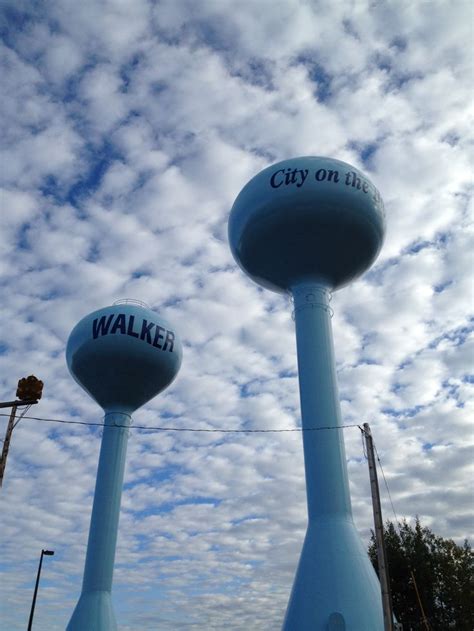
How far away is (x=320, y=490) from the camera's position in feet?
45.2

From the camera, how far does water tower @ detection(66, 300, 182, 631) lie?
1836 centimetres

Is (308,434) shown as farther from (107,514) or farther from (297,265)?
(107,514)

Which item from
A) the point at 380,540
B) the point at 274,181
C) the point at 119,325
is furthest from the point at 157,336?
the point at 380,540

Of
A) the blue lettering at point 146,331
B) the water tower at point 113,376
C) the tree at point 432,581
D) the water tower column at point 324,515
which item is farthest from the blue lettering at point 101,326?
the tree at point 432,581

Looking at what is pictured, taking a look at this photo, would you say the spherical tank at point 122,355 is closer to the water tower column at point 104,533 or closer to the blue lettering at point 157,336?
the blue lettering at point 157,336

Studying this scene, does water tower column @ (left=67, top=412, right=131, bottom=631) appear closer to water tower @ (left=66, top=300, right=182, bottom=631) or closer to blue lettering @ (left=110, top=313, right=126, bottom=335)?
water tower @ (left=66, top=300, right=182, bottom=631)

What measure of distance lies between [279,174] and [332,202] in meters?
1.84

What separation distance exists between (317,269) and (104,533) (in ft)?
36.9

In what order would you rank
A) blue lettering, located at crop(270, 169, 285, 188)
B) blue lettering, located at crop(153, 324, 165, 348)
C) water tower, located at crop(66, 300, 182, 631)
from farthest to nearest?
blue lettering, located at crop(153, 324, 165, 348) < water tower, located at crop(66, 300, 182, 631) < blue lettering, located at crop(270, 169, 285, 188)

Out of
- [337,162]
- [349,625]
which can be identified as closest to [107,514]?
[349,625]

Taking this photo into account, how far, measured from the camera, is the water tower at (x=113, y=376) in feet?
60.2

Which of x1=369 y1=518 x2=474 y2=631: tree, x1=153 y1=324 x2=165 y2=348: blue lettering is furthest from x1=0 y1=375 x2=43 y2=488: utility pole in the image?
x1=369 y1=518 x2=474 y2=631: tree

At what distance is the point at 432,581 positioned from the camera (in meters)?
24.2

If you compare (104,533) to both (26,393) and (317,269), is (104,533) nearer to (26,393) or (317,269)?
(26,393)
